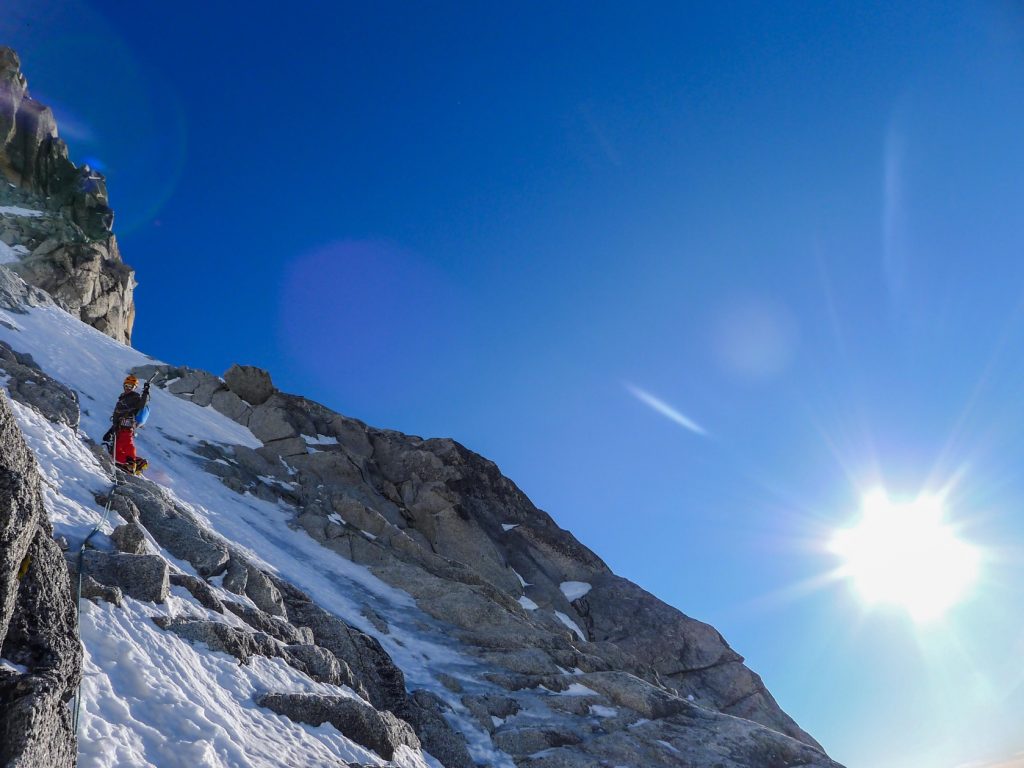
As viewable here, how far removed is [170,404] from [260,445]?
15.8 feet

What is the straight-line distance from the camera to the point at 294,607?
1711 centimetres

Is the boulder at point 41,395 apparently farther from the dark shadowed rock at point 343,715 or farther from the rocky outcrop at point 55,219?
the rocky outcrop at point 55,219

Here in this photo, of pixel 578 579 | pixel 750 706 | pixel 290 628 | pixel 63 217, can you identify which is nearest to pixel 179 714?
pixel 290 628

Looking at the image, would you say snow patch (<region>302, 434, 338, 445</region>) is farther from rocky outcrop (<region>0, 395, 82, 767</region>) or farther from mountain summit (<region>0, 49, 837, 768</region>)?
rocky outcrop (<region>0, 395, 82, 767</region>)

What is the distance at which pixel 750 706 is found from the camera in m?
33.7

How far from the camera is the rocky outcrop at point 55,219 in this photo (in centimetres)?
5547

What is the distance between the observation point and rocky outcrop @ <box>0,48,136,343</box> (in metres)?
55.5

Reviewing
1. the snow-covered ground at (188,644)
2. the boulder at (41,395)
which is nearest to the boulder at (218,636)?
the snow-covered ground at (188,644)

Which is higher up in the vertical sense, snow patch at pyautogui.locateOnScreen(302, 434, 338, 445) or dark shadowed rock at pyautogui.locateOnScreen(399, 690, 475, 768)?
snow patch at pyautogui.locateOnScreen(302, 434, 338, 445)

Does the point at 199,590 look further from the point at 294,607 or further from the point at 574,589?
the point at 574,589

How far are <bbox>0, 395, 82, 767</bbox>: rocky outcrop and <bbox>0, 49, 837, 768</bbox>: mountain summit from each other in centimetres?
2

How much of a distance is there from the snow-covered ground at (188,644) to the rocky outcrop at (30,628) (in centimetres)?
132

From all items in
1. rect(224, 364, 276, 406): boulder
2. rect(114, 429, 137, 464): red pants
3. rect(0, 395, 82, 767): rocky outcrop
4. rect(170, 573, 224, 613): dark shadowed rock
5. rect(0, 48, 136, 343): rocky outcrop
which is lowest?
rect(0, 395, 82, 767): rocky outcrop

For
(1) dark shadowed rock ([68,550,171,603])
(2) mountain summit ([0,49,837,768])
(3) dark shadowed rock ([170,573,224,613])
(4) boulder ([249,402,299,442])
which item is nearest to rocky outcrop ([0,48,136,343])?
(2) mountain summit ([0,49,837,768])
